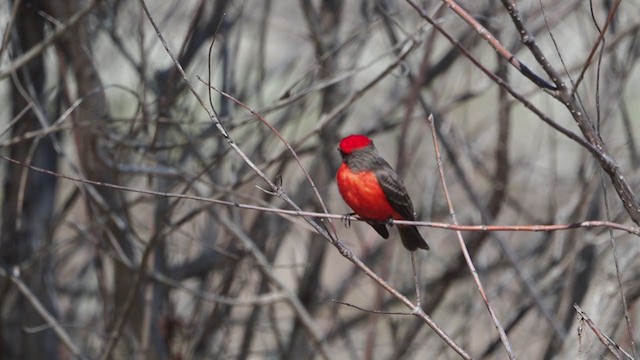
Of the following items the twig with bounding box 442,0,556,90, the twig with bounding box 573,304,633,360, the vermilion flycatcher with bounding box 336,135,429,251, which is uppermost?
the vermilion flycatcher with bounding box 336,135,429,251

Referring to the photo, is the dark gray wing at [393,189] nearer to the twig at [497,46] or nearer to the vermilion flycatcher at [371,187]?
the vermilion flycatcher at [371,187]

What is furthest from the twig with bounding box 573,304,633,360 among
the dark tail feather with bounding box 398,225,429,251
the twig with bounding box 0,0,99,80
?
the twig with bounding box 0,0,99,80

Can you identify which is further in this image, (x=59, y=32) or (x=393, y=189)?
(x=59, y=32)

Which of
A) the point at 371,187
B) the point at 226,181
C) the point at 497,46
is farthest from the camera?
the point at 226,181

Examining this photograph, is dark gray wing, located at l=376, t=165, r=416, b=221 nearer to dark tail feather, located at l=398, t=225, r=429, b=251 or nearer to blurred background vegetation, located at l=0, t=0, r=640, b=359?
dark tail feather, located at l=398, t=225, r=429, b=251

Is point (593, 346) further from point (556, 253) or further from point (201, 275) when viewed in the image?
point (201, 275)

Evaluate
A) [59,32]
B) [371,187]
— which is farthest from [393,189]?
[59,32]

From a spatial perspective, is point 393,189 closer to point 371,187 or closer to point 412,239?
point 371,187

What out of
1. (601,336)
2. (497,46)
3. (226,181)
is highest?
(226,181)

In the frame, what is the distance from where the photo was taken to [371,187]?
3971 mm

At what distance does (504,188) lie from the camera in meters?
5.42

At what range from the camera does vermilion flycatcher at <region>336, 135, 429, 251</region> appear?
397cm

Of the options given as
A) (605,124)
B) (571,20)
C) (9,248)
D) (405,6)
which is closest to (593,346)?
(605,124)

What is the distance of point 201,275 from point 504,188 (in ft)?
6.07
